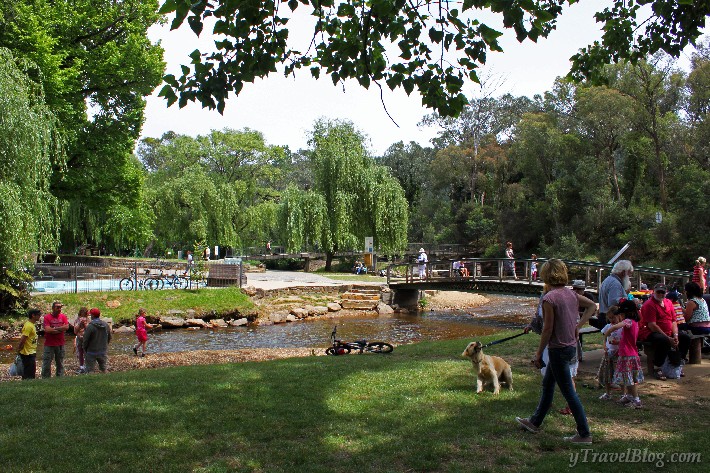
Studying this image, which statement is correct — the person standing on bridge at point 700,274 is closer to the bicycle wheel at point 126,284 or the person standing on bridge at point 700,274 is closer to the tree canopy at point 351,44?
the tree canopy at point 351,44

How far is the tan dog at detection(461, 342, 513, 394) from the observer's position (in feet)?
24.2

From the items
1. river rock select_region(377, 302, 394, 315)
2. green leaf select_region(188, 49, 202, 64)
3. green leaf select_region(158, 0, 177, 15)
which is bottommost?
river rock select_region(377, 302, 394, 315)

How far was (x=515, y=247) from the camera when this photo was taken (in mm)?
52062

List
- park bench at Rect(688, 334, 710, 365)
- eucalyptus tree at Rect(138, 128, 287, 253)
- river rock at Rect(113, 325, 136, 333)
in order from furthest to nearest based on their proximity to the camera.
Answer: eucalyptus tree at Rect(138, 128, 287, 253) < river rock at Rect(113, 325, 136, 333) < park bench at Rect(688, 334, 710, 365)

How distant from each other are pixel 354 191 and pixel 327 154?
340cm

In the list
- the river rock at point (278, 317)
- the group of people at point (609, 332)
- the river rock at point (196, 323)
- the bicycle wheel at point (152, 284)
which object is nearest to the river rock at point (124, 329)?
the river rock at point (196, 323)

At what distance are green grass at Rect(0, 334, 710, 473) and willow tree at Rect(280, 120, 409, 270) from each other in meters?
32.7

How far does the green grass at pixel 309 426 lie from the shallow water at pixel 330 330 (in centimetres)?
1087

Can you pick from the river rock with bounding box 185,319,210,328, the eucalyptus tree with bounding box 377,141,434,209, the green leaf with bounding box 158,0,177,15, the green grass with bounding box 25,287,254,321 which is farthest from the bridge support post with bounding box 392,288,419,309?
the eucalyptus tree with bounding box 377,141,434,209

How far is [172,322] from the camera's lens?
76.7 ft

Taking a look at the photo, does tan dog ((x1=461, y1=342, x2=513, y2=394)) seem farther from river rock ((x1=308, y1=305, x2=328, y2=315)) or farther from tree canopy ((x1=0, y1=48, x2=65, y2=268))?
river rock ((x1=308, y1=305, x2=328, y2=315))

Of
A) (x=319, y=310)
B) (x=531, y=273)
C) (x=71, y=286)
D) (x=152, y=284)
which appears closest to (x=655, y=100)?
(x=531, y=273)

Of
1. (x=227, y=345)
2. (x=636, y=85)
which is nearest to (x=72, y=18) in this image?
(x=227, y=345)

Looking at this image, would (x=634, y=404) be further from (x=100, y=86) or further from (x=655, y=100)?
(x=655, y=100)
